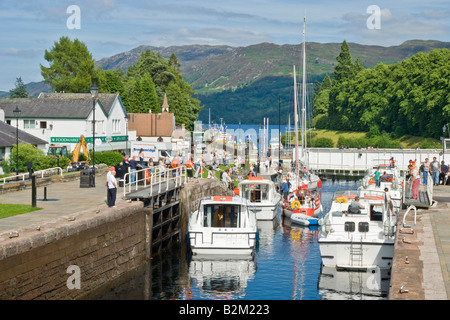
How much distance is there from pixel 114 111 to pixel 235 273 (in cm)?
4576

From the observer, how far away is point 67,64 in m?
109

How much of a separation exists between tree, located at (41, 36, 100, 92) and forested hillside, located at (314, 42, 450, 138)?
58076mm

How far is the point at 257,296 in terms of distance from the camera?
27766mm

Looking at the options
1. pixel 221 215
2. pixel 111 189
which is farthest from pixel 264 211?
pixel 111 189

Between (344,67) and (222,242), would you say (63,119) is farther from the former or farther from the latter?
(344,67)

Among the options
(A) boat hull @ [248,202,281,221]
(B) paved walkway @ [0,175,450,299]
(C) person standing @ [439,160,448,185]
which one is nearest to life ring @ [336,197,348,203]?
(B) paved walkway @ [0,175,450,299]

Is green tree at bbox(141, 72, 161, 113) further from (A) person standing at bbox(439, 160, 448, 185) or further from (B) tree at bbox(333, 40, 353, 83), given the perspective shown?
(B) tree at bbox(333, 40, 353, 83)

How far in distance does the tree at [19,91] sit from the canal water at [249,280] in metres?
121

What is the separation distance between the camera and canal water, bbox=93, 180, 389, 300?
27.7 m

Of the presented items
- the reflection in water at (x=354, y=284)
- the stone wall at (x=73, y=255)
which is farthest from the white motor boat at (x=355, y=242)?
the stone wall at (x=73, y=255)

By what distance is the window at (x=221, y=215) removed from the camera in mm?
34562

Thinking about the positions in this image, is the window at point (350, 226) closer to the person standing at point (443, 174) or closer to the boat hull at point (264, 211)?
the boat hull at point (264, 211)

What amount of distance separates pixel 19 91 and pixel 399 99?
84040mm

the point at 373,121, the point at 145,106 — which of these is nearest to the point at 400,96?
the point at 373,121
